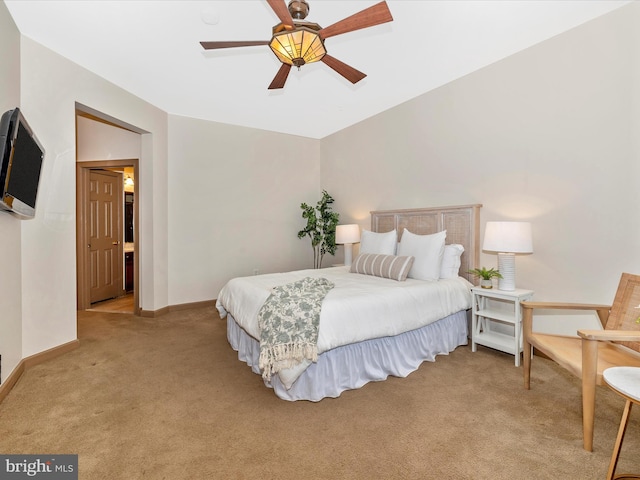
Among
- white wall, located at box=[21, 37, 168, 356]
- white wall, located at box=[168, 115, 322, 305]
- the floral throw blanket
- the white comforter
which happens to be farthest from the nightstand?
white wall, located at box=[21, 37, 168, 356]

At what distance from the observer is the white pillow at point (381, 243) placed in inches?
157

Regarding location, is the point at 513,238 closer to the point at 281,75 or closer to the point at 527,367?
the point at 527,367

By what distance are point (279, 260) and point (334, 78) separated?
124 inches

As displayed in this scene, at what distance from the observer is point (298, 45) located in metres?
2.14

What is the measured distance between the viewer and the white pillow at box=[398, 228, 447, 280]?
344cm

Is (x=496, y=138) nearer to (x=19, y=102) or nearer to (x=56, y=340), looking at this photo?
(x=19, y=102)

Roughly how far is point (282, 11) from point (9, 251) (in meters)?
2.81

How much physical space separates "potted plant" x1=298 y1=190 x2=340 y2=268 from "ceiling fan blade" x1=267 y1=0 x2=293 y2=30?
3757 mm

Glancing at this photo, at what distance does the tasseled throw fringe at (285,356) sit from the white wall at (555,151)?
95.9 inches

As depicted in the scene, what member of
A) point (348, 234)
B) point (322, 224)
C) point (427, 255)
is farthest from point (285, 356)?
point (322, 224)

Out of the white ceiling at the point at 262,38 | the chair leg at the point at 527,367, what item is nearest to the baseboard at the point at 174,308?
the white ceiling at the point at 262,38

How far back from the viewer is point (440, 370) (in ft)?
9.35

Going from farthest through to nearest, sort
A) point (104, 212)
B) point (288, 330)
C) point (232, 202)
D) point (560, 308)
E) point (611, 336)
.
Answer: point (104, 212) < point (232, 202) < point (560, 308) < point (288, 330) < point (611, 336)

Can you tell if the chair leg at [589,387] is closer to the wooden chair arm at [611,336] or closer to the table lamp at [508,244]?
the wooden chair arm at [611,336]
